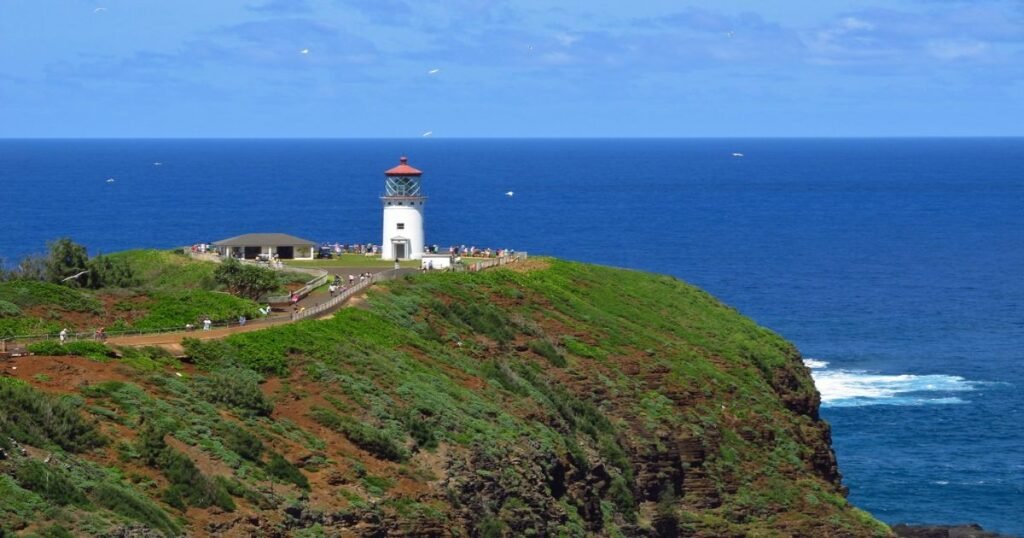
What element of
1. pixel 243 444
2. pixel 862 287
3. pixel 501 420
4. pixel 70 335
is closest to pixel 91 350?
pixel 70 335

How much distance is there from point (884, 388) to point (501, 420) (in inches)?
1736

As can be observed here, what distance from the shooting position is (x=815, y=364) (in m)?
92.4

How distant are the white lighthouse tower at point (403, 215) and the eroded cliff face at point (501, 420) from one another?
5.88 metres

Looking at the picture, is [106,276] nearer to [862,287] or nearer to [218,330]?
[218,330]

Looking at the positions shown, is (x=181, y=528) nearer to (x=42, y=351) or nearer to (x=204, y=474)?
(x=204, y=474)

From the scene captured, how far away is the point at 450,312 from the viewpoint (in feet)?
192

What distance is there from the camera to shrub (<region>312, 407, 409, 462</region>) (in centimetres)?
4188

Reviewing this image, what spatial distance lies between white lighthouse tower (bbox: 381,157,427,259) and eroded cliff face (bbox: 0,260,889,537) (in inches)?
231

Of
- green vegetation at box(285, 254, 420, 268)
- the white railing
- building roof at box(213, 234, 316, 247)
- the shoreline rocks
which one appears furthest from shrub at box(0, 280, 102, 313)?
the shoreline rocks

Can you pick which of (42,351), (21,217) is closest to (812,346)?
(42,351)

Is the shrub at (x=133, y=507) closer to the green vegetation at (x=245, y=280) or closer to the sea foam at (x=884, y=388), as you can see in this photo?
the green vegetation at (x=245, y=280)

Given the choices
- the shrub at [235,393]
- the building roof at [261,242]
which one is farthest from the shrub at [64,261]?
the shrub at [235,393]

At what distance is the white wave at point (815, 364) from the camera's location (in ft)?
300

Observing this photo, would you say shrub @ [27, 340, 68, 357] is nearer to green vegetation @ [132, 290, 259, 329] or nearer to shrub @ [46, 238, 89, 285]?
green vegetation @ [132, 290, 259, 329]
